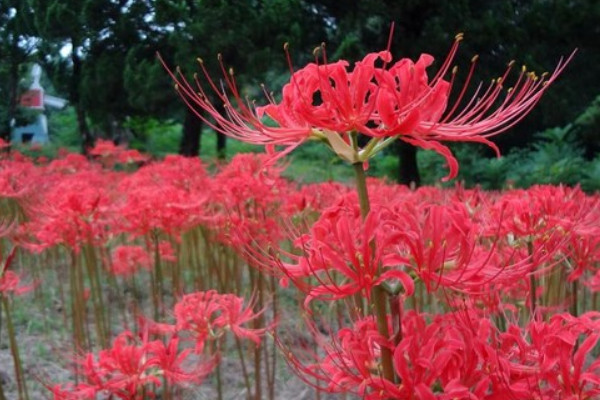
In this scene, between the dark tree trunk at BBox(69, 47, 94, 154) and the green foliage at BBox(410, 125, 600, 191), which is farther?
the green foliage at BBox(410, 125, 600, 191)

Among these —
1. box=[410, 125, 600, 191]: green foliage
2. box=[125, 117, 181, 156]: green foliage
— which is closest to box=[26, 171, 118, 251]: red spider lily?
box=[410, 125, 600, 191]: green foliage

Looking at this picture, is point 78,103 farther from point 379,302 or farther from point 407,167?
point 379,302

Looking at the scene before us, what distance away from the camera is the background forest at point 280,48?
5.70 meters

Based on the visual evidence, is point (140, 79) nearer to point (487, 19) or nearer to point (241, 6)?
A: point (241, 6)

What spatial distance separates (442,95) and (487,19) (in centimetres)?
673

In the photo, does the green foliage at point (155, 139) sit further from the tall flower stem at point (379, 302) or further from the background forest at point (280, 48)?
the tall flower stem at point (379, 302)

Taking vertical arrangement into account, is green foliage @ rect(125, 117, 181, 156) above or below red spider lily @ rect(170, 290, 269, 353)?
above

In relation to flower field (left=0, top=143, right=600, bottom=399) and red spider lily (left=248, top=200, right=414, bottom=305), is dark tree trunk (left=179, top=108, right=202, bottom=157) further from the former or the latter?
red spider lily (left=248, top=200, right=414, bottom=305)

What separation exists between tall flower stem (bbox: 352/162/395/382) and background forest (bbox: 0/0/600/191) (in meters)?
4.18

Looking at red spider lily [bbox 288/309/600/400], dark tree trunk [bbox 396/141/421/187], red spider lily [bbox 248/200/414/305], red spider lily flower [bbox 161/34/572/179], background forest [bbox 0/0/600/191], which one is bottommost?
dark tree trunk [bbox 396/141/421/187]

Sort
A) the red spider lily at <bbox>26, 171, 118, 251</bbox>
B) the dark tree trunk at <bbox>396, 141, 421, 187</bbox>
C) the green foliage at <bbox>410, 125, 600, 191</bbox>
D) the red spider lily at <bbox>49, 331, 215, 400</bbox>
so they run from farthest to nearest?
the dark tree trunk at <bbox>396, 141, 421, 187</bbox>
the green foliage at <bbox>410, 125, 600, 191</bbox>
the red spider lily at <bbox>26, 171, 118, 251</bbox>
the red spider lily at <bbox>49, 331, 215, 400</bbox>

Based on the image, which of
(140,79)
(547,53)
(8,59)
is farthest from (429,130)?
(547,53)

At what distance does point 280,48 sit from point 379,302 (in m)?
6.25

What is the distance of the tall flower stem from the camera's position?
973 mm
